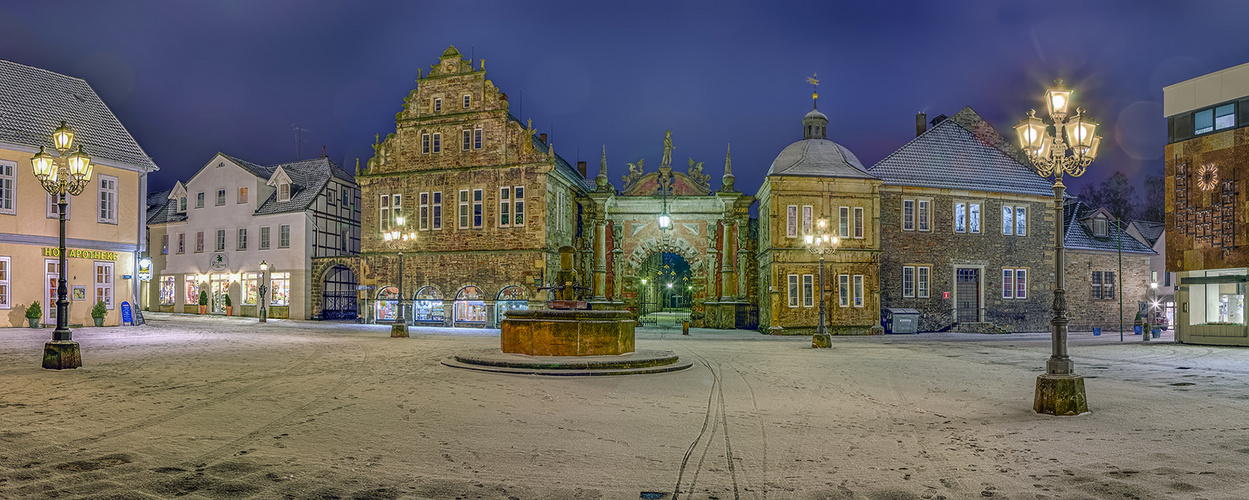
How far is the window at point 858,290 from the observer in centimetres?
3484

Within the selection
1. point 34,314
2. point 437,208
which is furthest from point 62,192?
point 437,208

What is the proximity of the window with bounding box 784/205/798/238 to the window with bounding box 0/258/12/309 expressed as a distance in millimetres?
32313

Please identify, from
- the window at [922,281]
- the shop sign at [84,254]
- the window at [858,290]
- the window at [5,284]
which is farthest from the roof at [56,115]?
the window at [922,281]

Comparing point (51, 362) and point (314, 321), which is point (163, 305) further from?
point (51, 362)

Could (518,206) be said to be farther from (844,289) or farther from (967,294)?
(967,294)

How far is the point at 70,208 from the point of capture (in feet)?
97.9

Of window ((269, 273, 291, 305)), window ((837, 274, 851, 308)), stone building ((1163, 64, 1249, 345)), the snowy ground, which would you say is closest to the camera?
the snowy ground

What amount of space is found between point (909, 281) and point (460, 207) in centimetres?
2349

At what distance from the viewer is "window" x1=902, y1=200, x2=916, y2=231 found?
36.9m

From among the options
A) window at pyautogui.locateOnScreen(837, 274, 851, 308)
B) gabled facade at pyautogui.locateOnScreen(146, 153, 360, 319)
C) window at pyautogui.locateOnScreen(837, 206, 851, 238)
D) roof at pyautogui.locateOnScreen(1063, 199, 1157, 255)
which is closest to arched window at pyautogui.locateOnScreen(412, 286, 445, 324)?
gabled facade at pyautogui.locateOnScreen(146, 153, 360, 319)

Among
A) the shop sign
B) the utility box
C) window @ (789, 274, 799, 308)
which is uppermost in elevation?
the shop sign

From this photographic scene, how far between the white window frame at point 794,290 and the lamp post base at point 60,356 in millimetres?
27340

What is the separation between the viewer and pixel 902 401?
11.9 m

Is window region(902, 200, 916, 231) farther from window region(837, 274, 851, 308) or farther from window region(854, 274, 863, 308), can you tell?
→ window region(837, 274, 851, 308)
